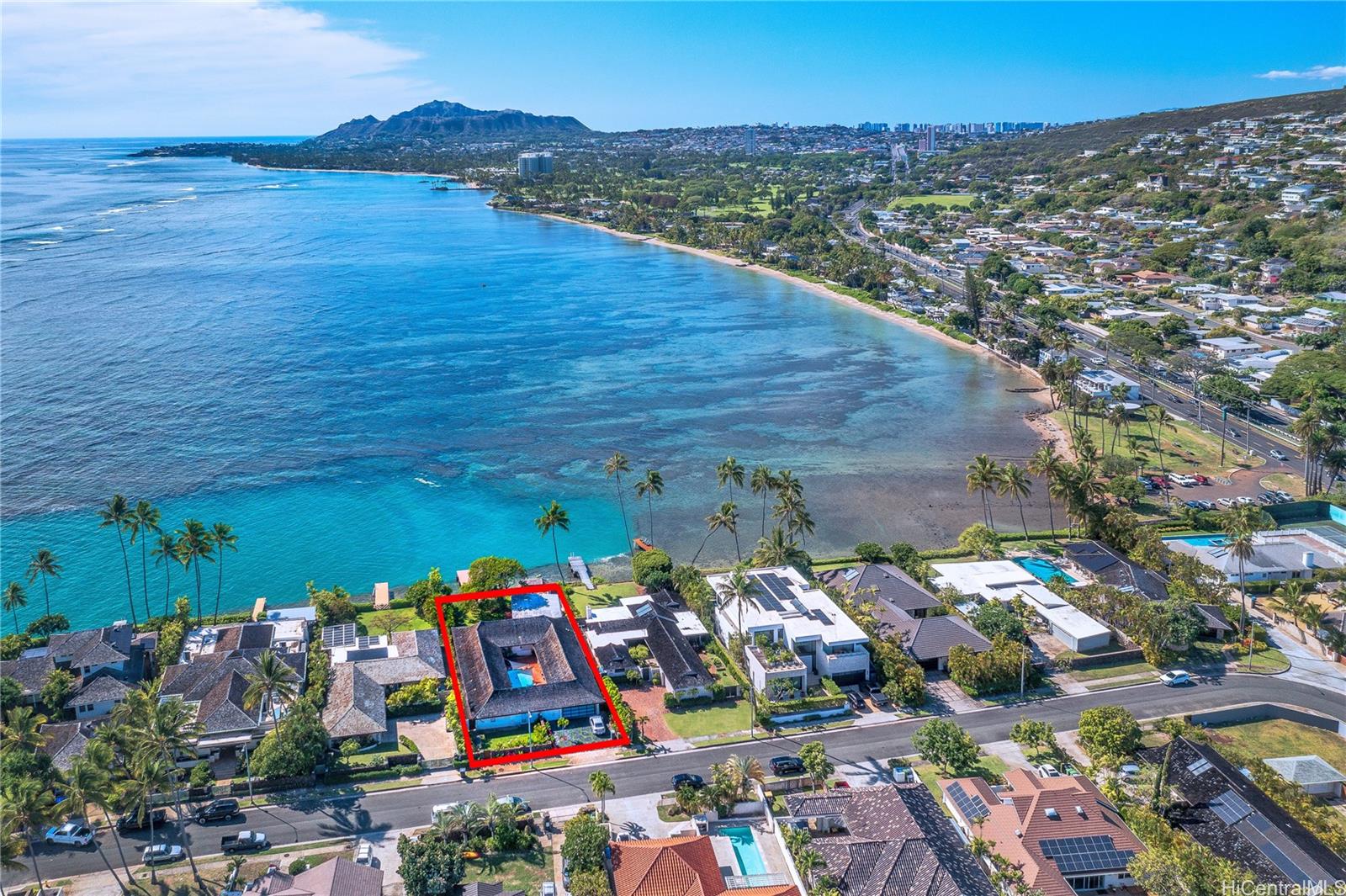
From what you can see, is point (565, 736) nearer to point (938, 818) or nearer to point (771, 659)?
point (771, 659)

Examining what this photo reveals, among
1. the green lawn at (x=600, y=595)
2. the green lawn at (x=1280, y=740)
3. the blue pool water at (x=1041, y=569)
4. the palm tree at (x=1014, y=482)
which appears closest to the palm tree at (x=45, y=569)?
the green lawn at (x=600, y=595)

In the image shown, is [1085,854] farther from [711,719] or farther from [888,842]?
[711,719]

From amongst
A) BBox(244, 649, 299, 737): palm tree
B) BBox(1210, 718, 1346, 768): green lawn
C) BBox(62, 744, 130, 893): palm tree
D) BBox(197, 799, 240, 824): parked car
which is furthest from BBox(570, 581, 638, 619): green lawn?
BBox(1210, 718, 1346, 768): green lawn

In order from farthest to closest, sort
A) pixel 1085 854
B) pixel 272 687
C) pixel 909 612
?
pixel 909 612 → pixel 272 687 → pixel 1085 854

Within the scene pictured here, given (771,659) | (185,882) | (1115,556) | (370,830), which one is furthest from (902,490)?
(185,882)

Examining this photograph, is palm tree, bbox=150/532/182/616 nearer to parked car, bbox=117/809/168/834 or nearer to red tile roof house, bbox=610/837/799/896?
parked car, bbox=117/809/168/834

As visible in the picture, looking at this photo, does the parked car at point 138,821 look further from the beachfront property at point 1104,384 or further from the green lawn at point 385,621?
the beachfront property at point 1104,384

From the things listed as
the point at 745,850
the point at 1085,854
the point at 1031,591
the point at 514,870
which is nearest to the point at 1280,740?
the point at 1031,591
